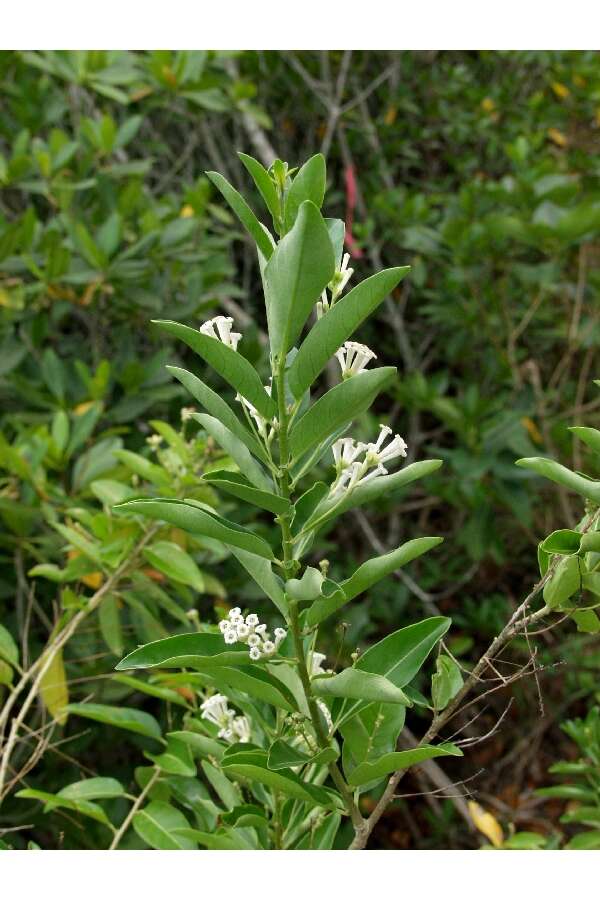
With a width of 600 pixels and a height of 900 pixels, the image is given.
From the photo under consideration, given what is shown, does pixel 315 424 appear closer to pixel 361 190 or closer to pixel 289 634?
pixel 289 634

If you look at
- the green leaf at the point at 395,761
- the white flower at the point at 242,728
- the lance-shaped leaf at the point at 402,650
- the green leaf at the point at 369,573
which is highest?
the green leaf at the point at 369,573

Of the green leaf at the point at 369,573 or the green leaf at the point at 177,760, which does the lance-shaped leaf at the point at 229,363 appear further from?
the green leaf at the point at 177,760

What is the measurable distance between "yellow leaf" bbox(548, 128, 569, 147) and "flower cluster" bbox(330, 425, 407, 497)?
10.7ft

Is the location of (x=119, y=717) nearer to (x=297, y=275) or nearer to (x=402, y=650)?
(x=402, y=650)

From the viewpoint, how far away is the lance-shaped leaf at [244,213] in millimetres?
770

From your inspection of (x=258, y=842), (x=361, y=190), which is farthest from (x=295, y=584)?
(x=361, y=190)

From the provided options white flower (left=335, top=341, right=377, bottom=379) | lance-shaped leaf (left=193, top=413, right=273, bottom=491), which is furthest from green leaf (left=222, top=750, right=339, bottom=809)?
white flower (left=335, top=341, right=377, bottom=379)

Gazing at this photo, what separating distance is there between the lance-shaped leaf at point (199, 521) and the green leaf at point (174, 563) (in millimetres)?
702

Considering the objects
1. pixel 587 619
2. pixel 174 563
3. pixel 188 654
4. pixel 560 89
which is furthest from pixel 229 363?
pixel 560 89

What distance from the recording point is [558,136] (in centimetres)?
377

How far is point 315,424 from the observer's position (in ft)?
2.58

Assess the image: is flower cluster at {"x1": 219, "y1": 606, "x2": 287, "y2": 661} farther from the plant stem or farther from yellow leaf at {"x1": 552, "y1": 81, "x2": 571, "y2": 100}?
yellow leaf at {"x1": 552, "y1": 81, "x2": 571, "y2": 100}

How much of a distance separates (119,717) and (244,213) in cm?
74

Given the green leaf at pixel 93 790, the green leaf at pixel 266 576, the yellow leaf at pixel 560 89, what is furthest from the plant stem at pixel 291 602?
the yellow leaf at pixel 560 89
